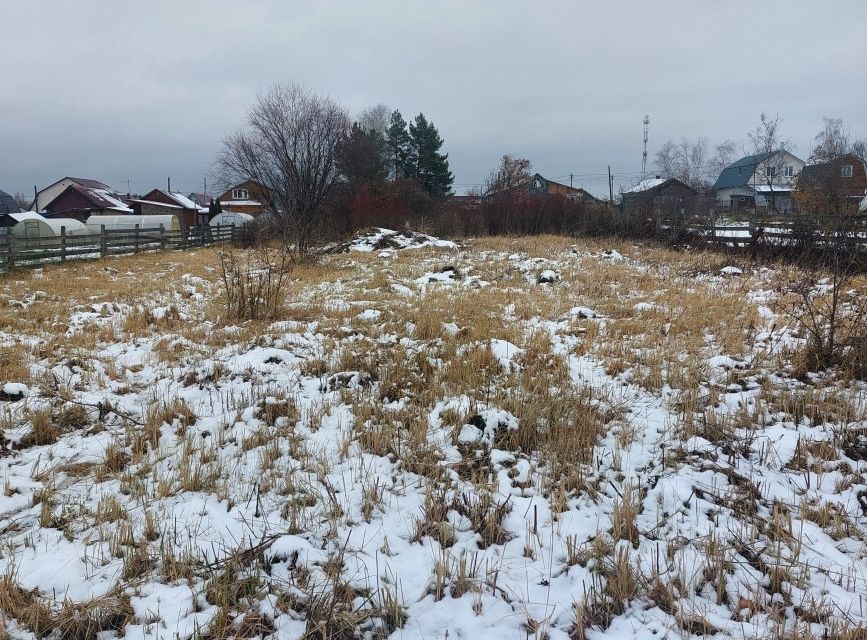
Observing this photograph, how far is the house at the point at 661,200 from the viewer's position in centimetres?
2392

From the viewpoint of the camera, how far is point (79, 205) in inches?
2061

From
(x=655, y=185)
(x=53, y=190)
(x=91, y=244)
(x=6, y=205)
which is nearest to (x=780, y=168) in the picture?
(x=655, y=185)

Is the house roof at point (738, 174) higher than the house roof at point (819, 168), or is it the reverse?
the house roof at point (738, 174)

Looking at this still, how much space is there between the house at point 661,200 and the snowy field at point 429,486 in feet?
62.8

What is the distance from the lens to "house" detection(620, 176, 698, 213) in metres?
23.9

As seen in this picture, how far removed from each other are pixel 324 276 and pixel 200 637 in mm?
11903

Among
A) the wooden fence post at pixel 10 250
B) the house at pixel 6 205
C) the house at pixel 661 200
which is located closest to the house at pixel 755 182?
the house at pixel 661 200

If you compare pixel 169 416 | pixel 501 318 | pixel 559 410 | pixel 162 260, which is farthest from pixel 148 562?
pixel 162 260

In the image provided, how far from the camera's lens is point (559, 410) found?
405 cm

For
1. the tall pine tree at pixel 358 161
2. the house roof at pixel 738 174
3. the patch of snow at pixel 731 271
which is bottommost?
the patch of snow at pixel 731 271

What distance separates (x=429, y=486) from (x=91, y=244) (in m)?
23.4

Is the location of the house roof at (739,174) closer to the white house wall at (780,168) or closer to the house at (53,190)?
the white house wall at (780,168)

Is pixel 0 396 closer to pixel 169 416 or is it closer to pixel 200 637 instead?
pixel 169 416

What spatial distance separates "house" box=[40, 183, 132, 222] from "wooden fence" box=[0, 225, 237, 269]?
29106 millimetres
